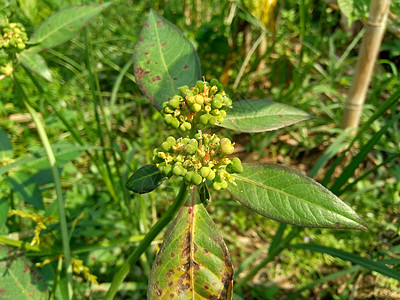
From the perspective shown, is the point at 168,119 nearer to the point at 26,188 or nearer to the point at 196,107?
the point at 196,107

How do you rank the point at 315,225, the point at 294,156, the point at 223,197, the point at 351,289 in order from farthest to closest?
the point at 294,156 → the point at 223,197 → the point at 351,289 → the point at 315,225

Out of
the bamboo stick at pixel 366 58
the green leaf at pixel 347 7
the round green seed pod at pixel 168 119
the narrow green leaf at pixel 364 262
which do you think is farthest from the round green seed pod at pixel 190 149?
the bamboo stick at pixel 366 58

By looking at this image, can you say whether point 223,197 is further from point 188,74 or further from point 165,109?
point 165,109

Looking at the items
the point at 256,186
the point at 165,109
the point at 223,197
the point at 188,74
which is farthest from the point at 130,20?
the point at 256,186

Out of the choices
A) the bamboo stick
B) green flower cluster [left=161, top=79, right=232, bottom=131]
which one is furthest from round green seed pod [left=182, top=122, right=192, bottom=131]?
the bamboo stick

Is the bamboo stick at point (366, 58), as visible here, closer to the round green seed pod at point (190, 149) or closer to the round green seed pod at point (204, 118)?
the round green seed pod at point (204, 118)
